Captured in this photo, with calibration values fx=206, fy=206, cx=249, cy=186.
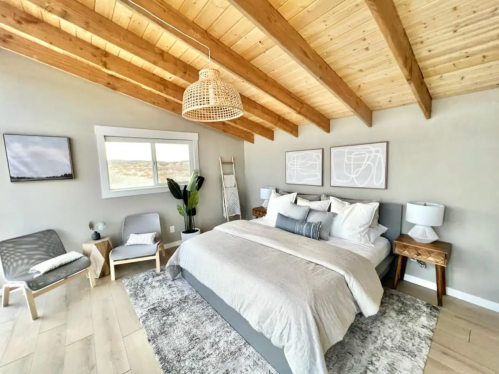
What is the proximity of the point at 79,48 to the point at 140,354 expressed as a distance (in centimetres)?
318

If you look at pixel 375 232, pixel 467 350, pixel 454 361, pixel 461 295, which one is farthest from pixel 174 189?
pixel 461 295

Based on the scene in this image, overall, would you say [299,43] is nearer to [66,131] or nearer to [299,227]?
[299,227]

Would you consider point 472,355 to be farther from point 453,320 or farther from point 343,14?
point 343,14

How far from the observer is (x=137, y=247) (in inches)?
118

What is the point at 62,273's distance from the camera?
7.53ft

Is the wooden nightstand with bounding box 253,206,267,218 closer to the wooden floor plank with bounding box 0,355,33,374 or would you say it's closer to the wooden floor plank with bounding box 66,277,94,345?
the wooden floor plank with bounding box 66,277,94,345

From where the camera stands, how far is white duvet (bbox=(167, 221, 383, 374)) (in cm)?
136

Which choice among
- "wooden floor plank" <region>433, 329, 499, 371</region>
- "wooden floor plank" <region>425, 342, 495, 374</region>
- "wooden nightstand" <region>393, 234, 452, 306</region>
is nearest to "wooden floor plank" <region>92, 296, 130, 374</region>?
"wooden floor plank" <region>425, 342, 495, 374</region>

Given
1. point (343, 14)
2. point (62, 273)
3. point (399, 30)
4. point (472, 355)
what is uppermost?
point (343, 14)

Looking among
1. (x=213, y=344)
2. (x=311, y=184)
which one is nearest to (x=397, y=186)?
(x=311, y=184)

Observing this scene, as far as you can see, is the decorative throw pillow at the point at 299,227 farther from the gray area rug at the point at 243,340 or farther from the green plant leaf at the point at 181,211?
the green plant leaf at the point at 181,211

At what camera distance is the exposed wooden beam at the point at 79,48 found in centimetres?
198

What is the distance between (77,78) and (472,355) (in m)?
5.35

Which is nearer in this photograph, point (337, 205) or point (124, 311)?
point (124, 311)
